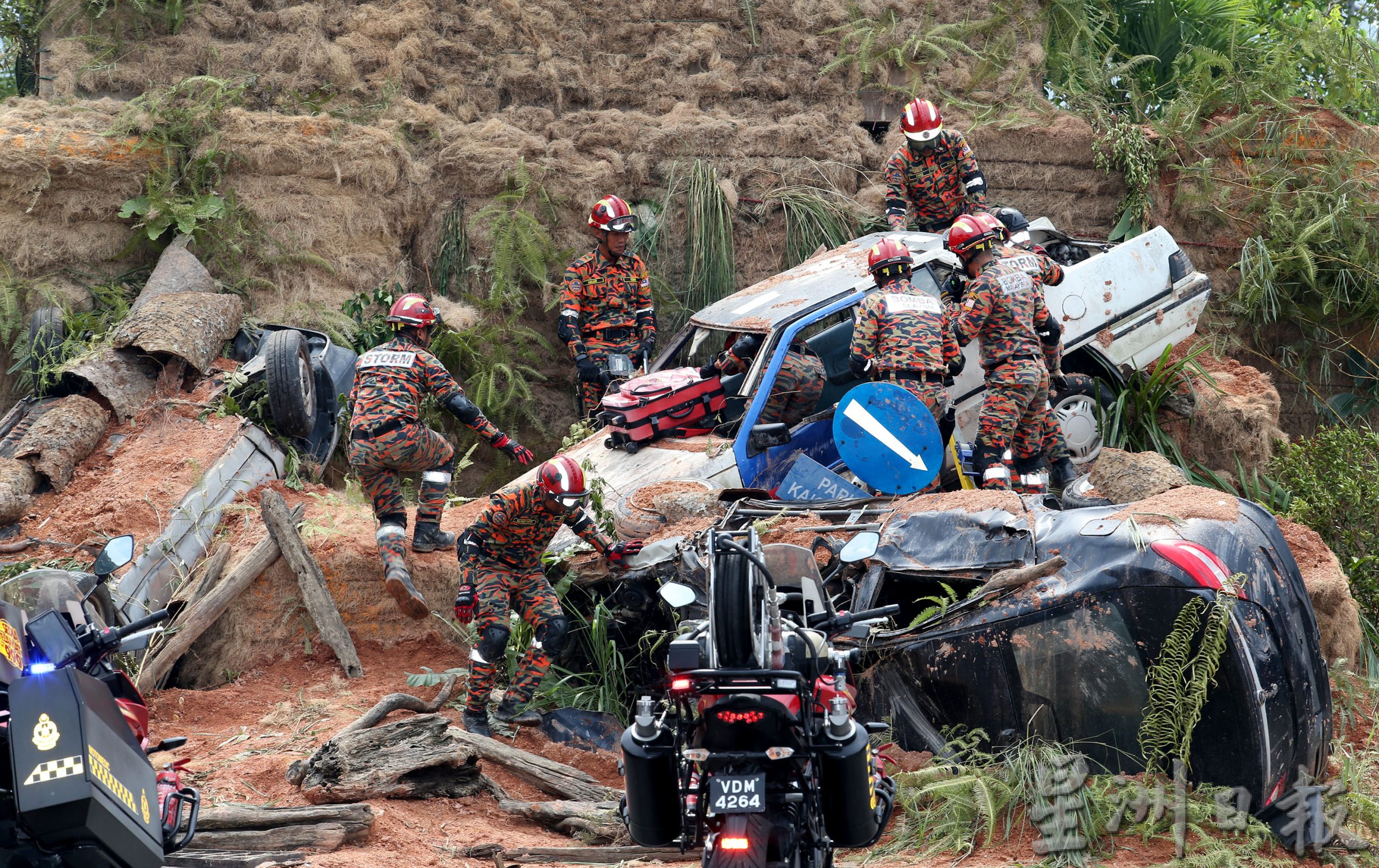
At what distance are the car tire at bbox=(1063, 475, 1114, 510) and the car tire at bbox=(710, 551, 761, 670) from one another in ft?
9.02

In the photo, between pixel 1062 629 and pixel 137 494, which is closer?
pixel 1062 629

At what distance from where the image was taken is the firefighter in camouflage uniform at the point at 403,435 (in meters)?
8.23

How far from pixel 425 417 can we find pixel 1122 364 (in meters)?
5.52

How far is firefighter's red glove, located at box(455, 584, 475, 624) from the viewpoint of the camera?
719 centimetres

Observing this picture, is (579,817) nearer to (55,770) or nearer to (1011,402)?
(55,770)

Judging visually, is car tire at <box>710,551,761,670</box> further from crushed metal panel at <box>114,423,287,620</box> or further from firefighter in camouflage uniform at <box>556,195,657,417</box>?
firefighter in camouflage uniform at <box>556,195,657,417</box>

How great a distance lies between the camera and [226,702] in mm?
7688

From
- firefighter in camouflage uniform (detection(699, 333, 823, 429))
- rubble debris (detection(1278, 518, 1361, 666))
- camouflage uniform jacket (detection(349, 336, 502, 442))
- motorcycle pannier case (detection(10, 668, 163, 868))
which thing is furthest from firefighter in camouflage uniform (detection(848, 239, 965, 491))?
motorcycle pannier case (detection(10, 668, 163, 868))

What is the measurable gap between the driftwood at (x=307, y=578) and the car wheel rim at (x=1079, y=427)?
499cm

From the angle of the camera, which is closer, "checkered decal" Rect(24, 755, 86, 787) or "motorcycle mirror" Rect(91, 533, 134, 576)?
"checkered decal" Rect(24, 755, 86, 787)

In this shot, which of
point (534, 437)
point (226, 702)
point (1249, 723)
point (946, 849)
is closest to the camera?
point (1249, 723)

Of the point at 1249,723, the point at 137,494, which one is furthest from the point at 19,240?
the point at 1249,723

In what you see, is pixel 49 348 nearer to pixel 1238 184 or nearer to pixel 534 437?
pixel 534 437

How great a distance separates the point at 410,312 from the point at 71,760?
5.47 meters
